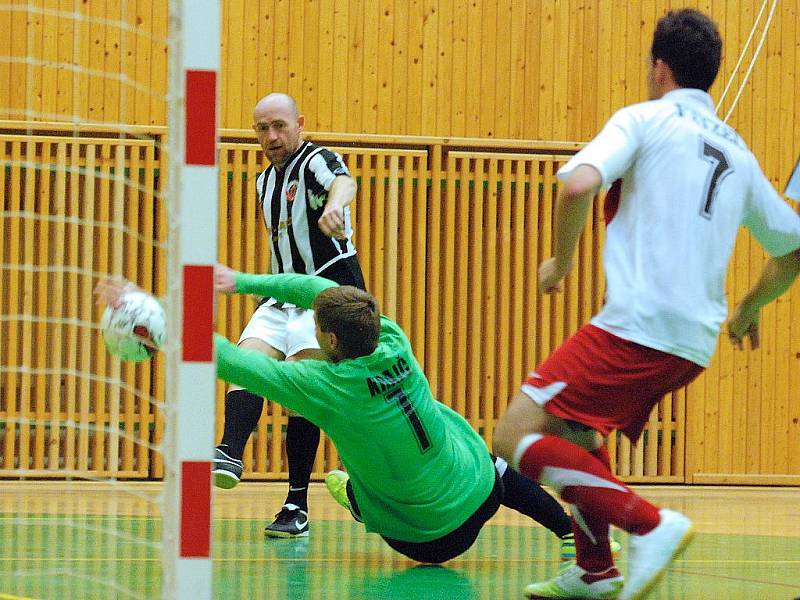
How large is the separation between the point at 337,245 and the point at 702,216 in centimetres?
267

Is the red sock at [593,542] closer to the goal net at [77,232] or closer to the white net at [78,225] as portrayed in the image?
the goal net at [77,232]

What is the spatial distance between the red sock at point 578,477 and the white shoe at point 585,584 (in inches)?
16.2

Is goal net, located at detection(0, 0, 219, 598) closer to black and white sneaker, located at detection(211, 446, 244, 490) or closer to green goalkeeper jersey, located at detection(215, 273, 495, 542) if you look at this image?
black and white sneaker, located at detection(211, 446, 244, 490)

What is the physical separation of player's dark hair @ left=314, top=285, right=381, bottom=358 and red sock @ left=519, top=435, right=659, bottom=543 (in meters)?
0.85

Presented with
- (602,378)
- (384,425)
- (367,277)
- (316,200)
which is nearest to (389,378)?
(384,425)

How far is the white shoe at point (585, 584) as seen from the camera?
3867 mm

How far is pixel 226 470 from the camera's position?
5.16m

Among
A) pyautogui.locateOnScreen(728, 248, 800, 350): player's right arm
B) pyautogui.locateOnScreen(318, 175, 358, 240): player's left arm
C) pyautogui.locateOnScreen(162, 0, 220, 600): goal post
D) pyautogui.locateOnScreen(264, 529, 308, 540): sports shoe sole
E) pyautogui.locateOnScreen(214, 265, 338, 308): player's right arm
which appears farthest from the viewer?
pyautogui.locateOnScreen(264, 529, 308, 540): sports shoe sole

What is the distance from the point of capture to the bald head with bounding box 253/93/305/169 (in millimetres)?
5707

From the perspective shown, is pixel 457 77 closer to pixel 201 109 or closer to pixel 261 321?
pixel 261 321

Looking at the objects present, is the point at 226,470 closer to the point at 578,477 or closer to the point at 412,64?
the point at 578,477

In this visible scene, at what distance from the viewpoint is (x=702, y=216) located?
3436 millimetres

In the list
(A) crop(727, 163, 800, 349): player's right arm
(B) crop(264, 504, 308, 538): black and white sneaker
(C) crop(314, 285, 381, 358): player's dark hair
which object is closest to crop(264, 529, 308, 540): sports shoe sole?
(B) crop(264, 504, 308, 538): black and white sneaker

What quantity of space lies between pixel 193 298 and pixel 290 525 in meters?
3.00
